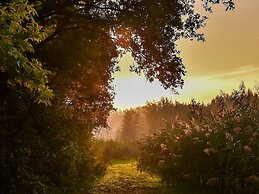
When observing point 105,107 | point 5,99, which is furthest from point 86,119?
point 5,99

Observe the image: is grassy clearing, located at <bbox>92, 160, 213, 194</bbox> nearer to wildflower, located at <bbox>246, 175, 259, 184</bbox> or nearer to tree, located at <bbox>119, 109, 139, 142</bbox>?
wildflower, located at <bbox>246, 175, 259, 184</bbox>

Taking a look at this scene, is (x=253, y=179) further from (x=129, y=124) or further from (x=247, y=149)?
(x=129, y=124)

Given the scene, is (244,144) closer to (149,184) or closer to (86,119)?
(149,184)

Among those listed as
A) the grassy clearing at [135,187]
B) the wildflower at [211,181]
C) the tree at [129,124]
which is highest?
the tree at [129,124]

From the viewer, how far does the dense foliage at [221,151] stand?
9664 millimetres

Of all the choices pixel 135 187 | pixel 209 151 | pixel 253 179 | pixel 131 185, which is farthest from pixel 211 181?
pixel 131 185

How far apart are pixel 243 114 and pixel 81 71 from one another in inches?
280

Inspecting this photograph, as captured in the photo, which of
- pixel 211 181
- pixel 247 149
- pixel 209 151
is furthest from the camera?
pixel 209 151

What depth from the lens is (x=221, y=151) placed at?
10188mm

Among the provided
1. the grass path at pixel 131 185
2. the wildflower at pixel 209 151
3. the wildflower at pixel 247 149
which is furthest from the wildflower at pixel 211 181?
the grass path at pixel 131 185

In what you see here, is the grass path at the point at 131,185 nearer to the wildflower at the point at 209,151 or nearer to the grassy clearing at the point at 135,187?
the grassy clearing at the point at 135,187

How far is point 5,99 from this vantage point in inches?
482

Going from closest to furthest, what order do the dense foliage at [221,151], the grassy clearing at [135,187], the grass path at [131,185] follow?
the dense foliage at [221,151] → the grassy clearing at [135,187] → the grass path at [131,185]

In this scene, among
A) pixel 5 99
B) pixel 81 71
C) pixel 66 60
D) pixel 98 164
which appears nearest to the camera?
pixel 5 99
